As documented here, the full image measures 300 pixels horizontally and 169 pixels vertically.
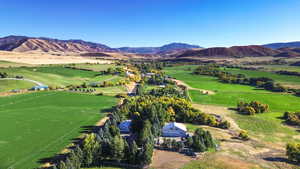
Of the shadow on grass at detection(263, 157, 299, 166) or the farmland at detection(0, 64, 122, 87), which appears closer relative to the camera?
the shadow on grass at detection(263, 157, 299, 166)

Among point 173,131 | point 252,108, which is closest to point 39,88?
point 173,131

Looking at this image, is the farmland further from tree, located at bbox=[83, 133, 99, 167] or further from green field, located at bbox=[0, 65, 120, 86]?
tree, located at bbox=[83, 133, 99, 167]

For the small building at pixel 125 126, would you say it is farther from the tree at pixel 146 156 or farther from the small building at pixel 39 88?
the small building at pixel 39 88

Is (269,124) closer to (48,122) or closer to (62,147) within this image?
(62,147)

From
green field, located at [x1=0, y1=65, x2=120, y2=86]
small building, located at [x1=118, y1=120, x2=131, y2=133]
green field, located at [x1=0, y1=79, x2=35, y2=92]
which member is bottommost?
small building, located at [x1=118, y1=120, x2=131, y2=133]

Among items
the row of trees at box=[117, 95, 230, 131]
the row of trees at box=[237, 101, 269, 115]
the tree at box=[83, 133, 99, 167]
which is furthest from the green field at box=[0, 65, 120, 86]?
the row of trees at box=[237, 101, 269, 115]

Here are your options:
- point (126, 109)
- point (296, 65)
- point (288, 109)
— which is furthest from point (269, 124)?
point (296, 65)

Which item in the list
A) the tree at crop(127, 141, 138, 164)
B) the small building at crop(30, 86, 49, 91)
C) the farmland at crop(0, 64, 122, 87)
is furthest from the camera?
the farmland at crop(0, 64, 122, 87)

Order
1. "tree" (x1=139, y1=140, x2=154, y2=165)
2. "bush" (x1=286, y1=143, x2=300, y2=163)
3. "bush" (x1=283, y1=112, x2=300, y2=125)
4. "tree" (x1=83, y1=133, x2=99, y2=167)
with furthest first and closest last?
1. "bush" (x1=283, y1=112, x2=300, y2=125)
2. "bush" (x1=286, y1=143, x2=300, y2=163)
3. "tree" (x1=139, y1=140, x2=154, y2=165)
4. "tree" (x1=83, y1=133, x2=99, y2=167)
